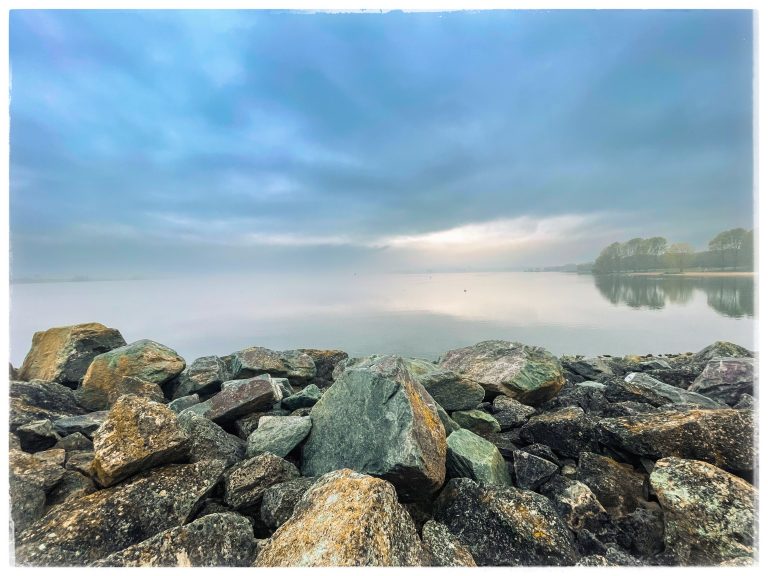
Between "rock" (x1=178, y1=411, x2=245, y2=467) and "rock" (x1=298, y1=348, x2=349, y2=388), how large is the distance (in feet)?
12.5

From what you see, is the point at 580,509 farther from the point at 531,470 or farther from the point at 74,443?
the point at 74,443

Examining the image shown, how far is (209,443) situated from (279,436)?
2.46 ft

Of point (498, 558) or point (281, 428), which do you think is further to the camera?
point (281, 428)

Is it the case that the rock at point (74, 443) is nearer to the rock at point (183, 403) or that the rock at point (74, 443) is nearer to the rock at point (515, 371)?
the rock at point (183, 403)

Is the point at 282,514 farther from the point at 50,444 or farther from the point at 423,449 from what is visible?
the point at 50,444

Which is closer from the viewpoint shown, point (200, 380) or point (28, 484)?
point (28, 484)

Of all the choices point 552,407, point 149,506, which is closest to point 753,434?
point 552,407

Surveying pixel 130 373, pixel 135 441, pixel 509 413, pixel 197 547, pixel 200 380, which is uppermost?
pixel 135 441

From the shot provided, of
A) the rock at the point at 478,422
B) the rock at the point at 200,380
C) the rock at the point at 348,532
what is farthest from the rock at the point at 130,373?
the rock at the point at 478,422

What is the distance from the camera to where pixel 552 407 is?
585cm

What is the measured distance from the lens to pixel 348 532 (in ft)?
7.84

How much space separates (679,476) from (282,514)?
11.6 ft

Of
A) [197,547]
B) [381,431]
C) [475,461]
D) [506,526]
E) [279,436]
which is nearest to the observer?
[197,547]

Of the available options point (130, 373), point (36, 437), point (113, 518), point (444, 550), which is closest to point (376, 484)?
point (444, 550)
